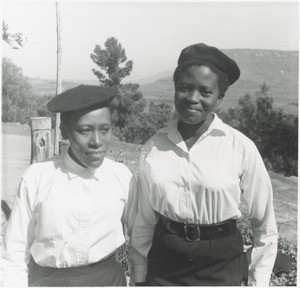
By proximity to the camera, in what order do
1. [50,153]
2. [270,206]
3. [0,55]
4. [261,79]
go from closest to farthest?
[270,206] < [0,55] < [50,153] < [261,79]

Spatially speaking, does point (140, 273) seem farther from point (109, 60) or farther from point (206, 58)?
point (109, 60)

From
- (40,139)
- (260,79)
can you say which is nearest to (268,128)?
(260,79)

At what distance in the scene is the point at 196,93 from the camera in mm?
1619

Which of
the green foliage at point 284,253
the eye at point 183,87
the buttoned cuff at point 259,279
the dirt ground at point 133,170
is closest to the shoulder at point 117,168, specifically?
the eye at point 183,87

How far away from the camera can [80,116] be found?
1.60m

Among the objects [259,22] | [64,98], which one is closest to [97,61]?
[259,22]

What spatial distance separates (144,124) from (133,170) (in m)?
1.30

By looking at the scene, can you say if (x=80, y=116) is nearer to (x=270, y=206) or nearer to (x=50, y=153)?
(x=270, y=206)

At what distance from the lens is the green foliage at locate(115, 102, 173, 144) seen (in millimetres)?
5724

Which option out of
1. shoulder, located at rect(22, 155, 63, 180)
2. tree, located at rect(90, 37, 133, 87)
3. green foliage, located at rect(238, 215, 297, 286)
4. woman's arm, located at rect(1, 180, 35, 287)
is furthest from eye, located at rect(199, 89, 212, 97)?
green foliage, located at rect(238, 215, 297, 286)

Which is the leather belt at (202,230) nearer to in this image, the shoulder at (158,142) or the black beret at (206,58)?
the shoulder at (158,142)

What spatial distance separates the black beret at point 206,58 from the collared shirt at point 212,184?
9.1 inches

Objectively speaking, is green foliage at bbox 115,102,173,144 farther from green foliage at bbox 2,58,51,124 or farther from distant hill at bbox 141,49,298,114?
green foliage at bbox 2,58,51,124

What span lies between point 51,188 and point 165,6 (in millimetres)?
1159
